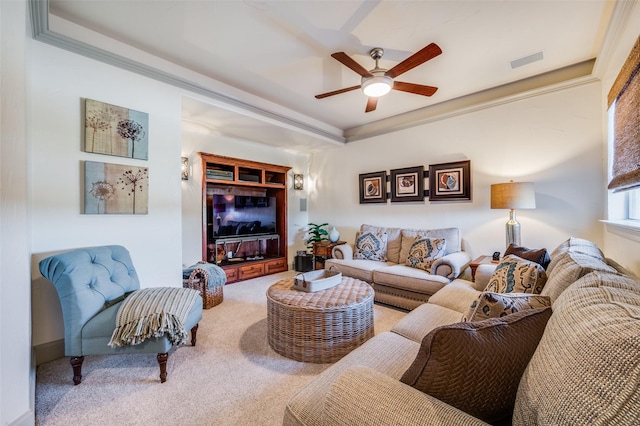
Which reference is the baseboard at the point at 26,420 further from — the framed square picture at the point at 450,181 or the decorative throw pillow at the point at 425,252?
the framed square picture at the point at 450,181

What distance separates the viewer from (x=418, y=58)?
2068 millimetres

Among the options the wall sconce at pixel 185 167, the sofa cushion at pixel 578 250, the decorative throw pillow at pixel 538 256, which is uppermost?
the wall sconce at pixel 185 167

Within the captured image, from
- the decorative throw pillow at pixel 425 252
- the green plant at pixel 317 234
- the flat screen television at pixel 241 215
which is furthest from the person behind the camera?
the green plant at pixel 317 234

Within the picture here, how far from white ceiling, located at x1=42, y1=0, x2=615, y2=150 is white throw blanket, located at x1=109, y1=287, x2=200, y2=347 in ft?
7.12

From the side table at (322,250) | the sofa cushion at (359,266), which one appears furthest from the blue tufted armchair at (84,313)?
the side table at (322,250)

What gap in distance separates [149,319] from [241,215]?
282 centimetres

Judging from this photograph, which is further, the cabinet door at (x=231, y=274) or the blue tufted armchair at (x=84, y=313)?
the cabinet door at (x=231, y=274)

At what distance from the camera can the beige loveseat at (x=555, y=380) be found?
0.49 metres

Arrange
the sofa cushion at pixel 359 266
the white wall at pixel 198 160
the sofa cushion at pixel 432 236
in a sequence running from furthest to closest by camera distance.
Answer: the white wall at pixel 198 160 → the sofa cushion at pixel 432 236 → the sofa cushion at pixel 359 266

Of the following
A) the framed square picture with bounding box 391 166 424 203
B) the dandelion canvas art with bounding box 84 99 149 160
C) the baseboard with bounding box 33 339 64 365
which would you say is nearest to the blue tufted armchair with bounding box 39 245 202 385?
the baseboard with bounding box 33 339 64 365

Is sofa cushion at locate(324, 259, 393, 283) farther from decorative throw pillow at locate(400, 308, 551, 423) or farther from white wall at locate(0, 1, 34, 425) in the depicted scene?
white wall at locate(0, 1, 34, 425)

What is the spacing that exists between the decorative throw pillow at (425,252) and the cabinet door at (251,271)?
8.25 ft

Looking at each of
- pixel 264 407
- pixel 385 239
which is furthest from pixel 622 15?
pixel 264 407

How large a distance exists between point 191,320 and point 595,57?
4.44 m
